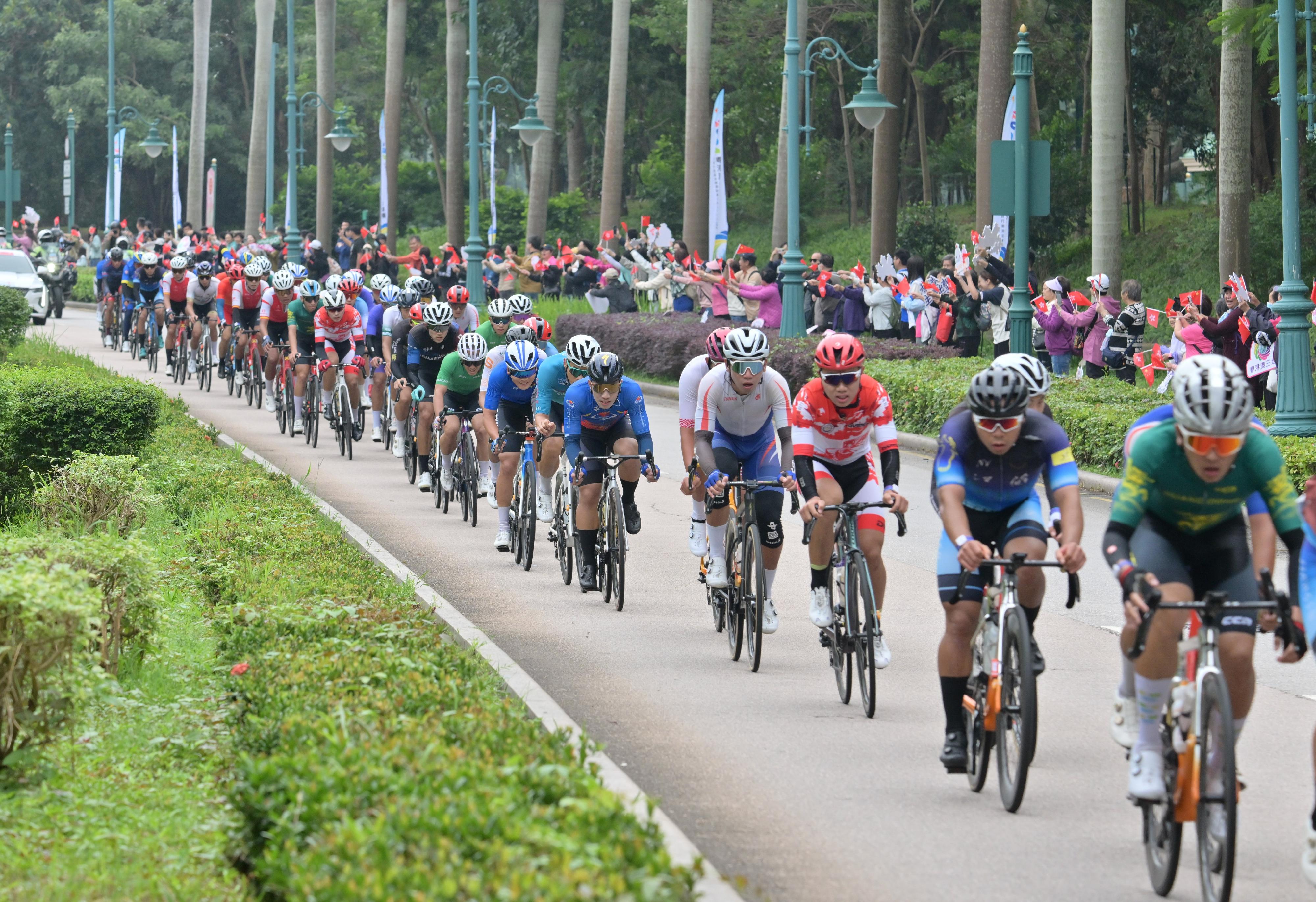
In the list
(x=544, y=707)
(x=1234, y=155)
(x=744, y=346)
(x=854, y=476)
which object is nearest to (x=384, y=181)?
(x=1234, y=155)

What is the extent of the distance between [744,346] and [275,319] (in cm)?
1418

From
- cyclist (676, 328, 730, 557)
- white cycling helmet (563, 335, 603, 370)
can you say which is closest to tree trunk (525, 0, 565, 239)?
white cycling helmet (563, 335, 603, 370)

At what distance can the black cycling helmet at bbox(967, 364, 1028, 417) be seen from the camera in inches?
289

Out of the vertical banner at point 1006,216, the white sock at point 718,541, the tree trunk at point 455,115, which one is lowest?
the white sock at point 718,541

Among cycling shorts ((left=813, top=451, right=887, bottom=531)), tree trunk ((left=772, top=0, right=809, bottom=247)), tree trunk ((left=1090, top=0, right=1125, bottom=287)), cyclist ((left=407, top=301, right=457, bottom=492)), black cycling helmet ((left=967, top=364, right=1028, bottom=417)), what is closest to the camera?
→ black cycling helmet ((left=967, top=364, right=1028, bottom=417))

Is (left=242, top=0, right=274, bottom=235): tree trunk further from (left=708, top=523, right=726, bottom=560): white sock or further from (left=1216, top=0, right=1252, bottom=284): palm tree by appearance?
(left=708, top=523, right=726, bottom=560): white sock

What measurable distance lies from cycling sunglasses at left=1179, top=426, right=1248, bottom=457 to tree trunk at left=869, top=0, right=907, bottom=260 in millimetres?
26062

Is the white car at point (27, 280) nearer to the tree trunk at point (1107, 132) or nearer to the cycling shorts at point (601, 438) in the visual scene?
the tree trunk at point (1107, 132)

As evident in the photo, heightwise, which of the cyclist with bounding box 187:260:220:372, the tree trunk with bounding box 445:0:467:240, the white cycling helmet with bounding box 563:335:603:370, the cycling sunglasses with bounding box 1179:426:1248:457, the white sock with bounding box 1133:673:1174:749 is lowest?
the white sock with bounding box 1133:673:1174:749

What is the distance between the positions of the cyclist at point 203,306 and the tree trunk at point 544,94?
17.2m

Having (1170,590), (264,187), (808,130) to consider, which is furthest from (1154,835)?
(264,187)

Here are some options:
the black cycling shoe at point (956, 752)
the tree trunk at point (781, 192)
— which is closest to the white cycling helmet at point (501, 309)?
the black cycling shoe at point (956, 752)

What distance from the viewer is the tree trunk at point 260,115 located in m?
59.4

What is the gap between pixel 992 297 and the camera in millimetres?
23625
